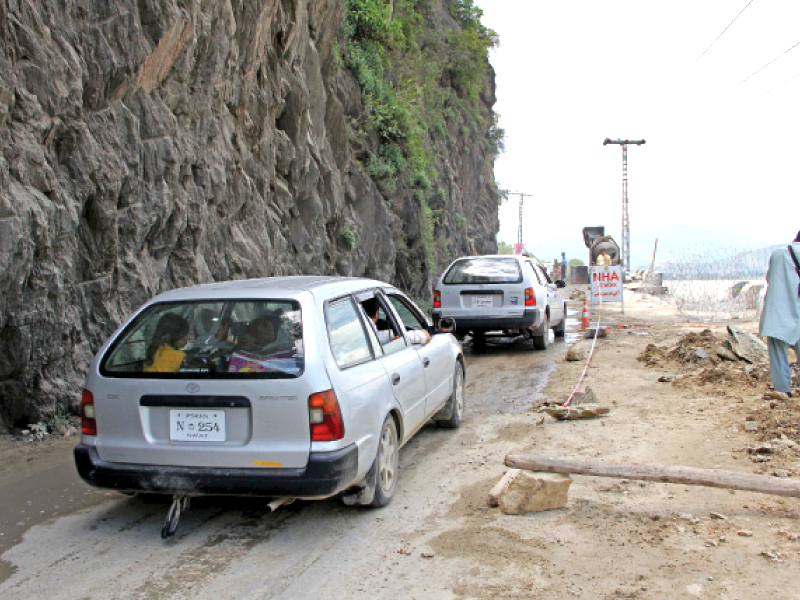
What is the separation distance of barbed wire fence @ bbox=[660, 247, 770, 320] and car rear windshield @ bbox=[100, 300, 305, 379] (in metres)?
16.5

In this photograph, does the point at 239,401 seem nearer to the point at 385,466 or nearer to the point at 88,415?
the point at 88,415

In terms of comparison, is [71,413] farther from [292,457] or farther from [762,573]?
[762,573]

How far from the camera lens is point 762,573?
12.6 feet

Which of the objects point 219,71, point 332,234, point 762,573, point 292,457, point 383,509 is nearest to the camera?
point 762,573

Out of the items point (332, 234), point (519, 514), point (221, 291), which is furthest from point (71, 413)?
point (332, 234)

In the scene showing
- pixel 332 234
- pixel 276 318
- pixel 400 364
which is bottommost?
pixel 400 364

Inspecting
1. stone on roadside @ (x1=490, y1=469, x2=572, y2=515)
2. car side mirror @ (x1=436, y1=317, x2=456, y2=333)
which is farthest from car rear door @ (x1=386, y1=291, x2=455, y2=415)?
stone on roadside @ (x1=490, y1=469, x2=572, y2=515)

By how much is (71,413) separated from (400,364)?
148 inches

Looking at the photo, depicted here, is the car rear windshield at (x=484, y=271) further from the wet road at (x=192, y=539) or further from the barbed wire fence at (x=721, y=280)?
the barbed wire fence at (x=721, y=280)

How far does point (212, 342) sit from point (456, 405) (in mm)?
3313

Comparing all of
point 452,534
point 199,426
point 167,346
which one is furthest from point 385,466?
point 167,346

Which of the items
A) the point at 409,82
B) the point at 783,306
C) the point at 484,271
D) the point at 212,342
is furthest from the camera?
the point at 409,82

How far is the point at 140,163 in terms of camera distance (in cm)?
862

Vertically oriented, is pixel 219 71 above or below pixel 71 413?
above
